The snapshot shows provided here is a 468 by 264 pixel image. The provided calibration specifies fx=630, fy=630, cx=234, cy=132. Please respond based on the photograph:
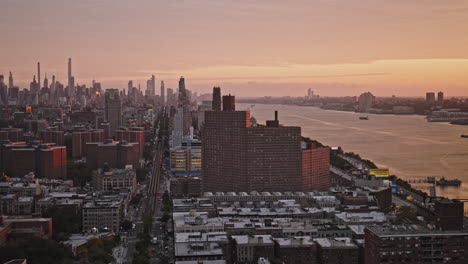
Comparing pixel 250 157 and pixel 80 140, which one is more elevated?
pixel 250 157

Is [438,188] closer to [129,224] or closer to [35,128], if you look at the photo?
[129,224]

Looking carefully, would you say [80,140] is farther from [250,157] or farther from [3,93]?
[3,93]

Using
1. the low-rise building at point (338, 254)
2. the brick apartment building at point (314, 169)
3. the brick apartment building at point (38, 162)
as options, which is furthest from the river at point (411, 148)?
the brick apartment building at point (38, 162)

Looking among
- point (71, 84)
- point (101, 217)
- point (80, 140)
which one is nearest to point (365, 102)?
point (71, 84)

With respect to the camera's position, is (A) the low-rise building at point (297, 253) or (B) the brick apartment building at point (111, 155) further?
(B) the brick apartment building at point (111, 155)

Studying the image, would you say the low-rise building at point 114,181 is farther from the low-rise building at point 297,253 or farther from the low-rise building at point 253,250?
the low-rise building at point 297,253

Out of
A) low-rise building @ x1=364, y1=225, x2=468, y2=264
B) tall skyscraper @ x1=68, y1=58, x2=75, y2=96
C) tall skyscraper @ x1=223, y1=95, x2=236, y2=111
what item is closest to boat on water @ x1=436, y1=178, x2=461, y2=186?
tall skyscraper @ x1=223, y1=95, x2=236, y2=111

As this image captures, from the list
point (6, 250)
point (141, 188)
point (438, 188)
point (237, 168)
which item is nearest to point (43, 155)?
point (141, 188)

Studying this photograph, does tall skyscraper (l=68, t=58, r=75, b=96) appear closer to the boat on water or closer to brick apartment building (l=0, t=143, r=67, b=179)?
brick apartment building (l=0, t=143, r=67, b=179)

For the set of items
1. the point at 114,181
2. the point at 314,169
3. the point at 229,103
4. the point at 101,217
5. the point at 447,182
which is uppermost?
the point at 229,103
